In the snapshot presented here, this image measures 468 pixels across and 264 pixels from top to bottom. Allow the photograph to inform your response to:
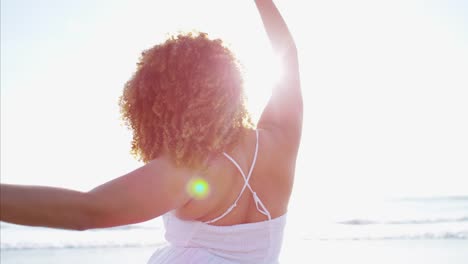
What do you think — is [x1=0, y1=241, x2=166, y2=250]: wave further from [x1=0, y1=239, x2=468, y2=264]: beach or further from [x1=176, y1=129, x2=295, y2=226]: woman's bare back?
[x1=176, y1=129, x2=295, y2=226]: woman's bare back

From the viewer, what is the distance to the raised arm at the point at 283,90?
1.62m

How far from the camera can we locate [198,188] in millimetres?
1291

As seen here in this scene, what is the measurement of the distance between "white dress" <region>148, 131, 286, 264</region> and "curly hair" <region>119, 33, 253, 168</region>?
10 centimetres

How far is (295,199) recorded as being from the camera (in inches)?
932

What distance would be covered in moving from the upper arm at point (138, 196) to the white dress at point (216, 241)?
212mm

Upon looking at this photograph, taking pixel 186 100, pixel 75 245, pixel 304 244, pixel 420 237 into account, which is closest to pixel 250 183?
pixel 186 100

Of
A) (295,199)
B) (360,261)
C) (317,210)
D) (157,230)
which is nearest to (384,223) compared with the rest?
(317,210)

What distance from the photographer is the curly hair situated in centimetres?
133

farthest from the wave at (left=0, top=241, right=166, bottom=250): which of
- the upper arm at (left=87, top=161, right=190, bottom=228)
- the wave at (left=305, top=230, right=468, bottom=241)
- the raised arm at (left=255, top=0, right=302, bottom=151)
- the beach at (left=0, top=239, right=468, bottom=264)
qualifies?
the upper arm at (left=87, top=161, right=190, bottom=228)

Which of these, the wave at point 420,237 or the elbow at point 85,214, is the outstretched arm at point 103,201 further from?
the wave at point 420,237

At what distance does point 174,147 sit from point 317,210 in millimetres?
18149

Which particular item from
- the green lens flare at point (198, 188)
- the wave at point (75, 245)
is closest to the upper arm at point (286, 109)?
the green lens flare at point (198, 188)

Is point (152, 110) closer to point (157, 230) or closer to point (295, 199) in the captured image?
point (157, 230)

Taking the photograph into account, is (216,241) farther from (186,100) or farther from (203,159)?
(186,100)
